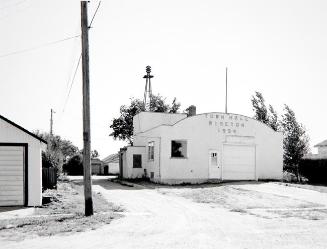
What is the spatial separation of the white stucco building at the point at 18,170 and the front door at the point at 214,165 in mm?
16227

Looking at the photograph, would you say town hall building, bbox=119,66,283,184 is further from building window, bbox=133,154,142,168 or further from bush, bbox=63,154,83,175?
bush, bbox=63,154,83,175

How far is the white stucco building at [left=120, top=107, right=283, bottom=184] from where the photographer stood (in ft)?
98.6

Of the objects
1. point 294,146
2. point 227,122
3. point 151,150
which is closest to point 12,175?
point 151,150

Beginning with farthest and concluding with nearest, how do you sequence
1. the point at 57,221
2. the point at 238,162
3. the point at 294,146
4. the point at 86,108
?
the point at 294,146, the point at 238,162, the point at 86,108, the point at 57,221

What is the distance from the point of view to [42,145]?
17609mm

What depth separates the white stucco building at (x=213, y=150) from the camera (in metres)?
30.1

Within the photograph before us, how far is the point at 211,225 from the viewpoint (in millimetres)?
12102

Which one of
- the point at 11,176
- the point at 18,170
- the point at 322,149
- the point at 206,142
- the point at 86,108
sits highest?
the point at 86,108

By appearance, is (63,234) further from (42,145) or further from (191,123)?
(191,123)

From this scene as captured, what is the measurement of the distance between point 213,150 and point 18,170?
668 inches

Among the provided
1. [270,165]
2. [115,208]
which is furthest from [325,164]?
[115,208]

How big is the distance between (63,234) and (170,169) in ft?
64.3

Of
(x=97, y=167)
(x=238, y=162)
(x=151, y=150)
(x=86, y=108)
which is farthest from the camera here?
(x=97, y=167)

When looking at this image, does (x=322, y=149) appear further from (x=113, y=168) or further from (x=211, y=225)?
(x=211, y=225)
